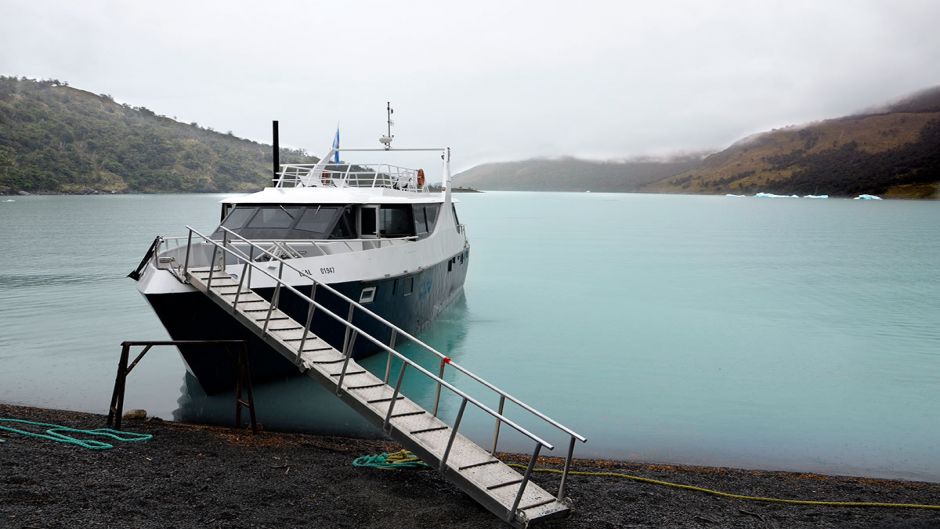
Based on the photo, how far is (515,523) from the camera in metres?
7.17

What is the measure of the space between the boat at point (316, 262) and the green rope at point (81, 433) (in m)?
2.07

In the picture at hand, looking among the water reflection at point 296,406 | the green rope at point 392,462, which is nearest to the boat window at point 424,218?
the water reflection at point 296,406

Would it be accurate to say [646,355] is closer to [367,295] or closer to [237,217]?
[367,295]

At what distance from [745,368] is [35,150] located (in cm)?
14150

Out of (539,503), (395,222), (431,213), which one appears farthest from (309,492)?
(431,213)

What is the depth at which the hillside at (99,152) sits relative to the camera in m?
123

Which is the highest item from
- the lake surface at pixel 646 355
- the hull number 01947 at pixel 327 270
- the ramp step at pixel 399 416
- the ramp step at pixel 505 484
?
the hull number 01947 at pixel 327 270

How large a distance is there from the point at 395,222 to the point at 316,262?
12.3 feet

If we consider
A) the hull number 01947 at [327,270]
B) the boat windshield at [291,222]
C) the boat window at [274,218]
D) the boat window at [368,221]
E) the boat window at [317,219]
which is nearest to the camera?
the hull number 01947 at [327,270]

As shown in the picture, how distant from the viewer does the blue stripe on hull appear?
11.4 m

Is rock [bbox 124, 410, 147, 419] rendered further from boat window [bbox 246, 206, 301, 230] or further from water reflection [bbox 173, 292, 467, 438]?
boat window [bbox 246, 206, 301, 230]

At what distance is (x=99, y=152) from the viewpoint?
13850 centimetres

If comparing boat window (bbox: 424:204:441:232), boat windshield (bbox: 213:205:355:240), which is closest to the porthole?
boat windshield (bbox: 213:205:355:240)

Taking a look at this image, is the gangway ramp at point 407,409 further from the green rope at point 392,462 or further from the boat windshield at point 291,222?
the boat windshield at point 291,222
